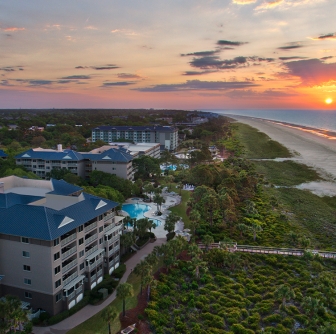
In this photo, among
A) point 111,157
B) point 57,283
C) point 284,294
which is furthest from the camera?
point 111,157

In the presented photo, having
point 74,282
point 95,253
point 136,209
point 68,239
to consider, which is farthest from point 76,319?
point 136,209

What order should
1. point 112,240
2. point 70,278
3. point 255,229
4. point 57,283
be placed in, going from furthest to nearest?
point 255,229
point 112,240
point 70,278
point 57,283

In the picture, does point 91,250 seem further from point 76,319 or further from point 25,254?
point 76,319

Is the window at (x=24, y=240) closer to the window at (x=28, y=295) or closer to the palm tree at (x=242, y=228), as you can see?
the window at (x=28, y=295)

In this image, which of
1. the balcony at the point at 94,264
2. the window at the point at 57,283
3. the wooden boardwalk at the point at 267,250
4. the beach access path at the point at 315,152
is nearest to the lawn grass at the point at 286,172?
the beach access path at the point at 315,152

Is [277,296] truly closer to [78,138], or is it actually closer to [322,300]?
[322,300]

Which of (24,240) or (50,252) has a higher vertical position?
(24,240)
